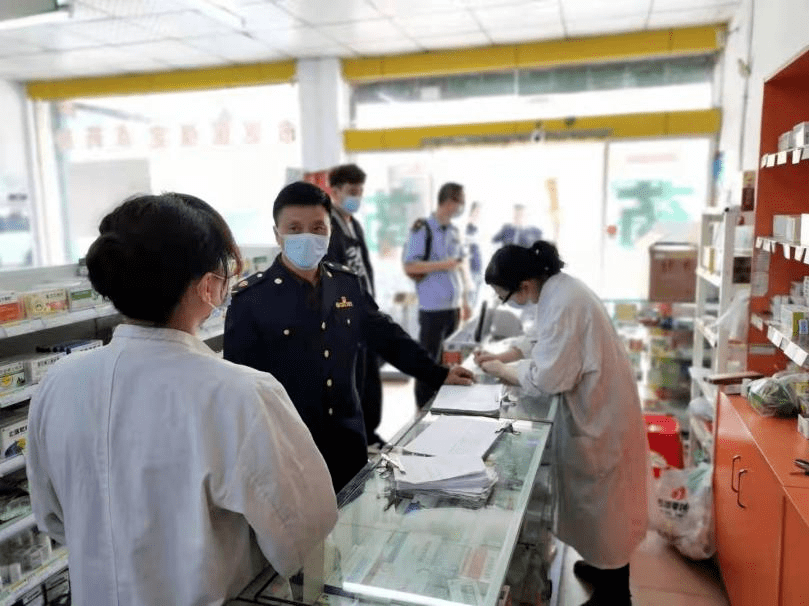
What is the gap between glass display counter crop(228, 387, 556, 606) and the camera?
1.23 m

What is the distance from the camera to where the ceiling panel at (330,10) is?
4.63 metres

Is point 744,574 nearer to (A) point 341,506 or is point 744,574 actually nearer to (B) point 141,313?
(A) point 341,506

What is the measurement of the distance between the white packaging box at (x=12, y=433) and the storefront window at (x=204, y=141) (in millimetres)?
4270

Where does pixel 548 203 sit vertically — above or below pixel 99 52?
below

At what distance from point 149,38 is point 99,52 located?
788mm

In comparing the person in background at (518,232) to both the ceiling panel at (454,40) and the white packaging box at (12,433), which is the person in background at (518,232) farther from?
the white packaging box at (12,433)

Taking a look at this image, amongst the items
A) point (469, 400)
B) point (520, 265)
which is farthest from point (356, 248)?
point (469, 400)

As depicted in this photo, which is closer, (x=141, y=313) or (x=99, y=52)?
(x=141, y=313)

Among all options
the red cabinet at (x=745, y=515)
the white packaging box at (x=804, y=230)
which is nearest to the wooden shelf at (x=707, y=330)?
the red cabinet at (x=745, y=515)

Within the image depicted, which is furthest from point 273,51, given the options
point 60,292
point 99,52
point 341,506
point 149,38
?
point 341,506

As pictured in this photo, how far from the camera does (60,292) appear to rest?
251 centimetres

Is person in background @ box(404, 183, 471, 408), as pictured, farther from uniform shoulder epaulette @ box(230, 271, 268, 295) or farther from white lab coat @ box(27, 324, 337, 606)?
white lab coat @ box(27, 324, 337, 606)

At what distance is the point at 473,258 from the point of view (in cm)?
584

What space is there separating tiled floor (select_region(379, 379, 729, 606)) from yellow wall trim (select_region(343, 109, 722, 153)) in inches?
143
